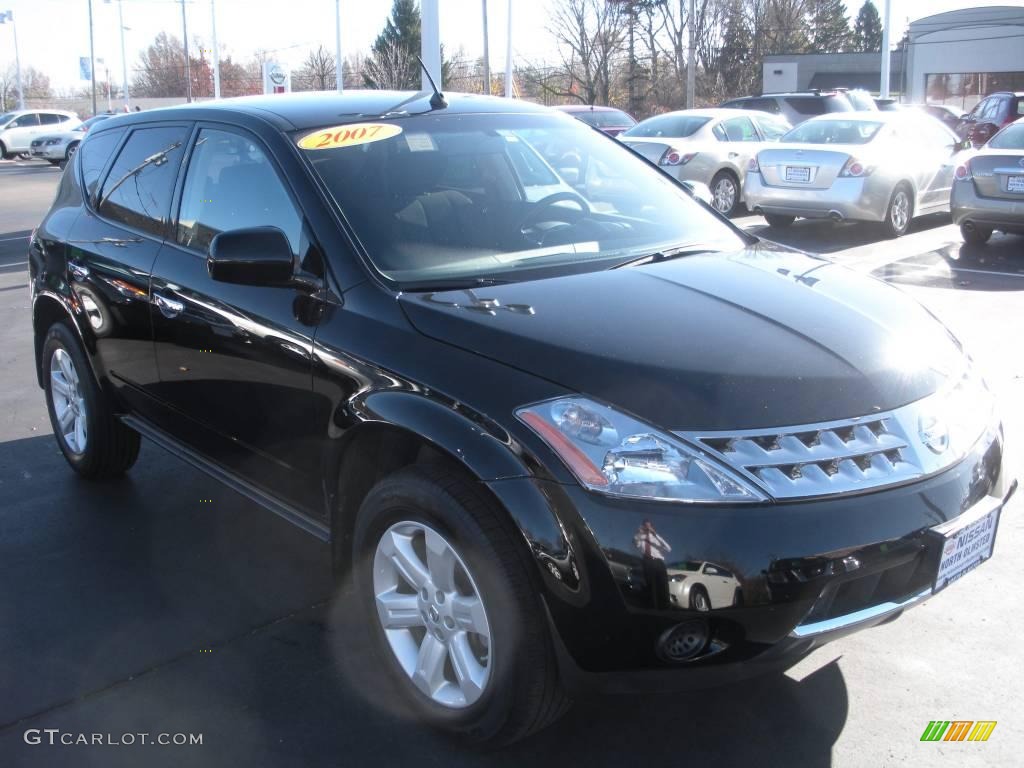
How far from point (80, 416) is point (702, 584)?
3.61m

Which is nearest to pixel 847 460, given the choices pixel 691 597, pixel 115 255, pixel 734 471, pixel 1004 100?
pixel 734 471

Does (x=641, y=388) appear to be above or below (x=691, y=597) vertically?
above

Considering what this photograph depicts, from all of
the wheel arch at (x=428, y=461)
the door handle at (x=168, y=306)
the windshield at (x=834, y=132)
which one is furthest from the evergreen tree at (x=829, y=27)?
the wheel arch at (x=428, y=461)

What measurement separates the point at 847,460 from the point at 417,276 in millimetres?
1371

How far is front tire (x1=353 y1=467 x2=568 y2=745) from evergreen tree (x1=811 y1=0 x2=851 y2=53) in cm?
6095

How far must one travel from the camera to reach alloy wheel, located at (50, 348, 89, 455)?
486cm

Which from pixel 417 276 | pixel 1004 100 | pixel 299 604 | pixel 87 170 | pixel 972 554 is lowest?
pixel 299 604

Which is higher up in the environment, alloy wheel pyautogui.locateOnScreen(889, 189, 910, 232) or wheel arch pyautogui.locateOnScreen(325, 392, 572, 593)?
alloy wheel pyautogui.locateOnScreen(889, 189, 910, 232)

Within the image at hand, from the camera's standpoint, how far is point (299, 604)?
3678mm

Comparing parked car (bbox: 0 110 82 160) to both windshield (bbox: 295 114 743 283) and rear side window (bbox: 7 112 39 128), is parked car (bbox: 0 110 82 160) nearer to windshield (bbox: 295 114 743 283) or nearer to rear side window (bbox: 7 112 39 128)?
rear side window (bbox: 7 112 39 128)

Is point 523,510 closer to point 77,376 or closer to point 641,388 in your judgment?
point 641,388

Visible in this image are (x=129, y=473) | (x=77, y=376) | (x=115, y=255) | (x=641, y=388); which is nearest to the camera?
(x=641, y=388)

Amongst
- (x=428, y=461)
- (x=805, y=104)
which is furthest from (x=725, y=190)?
(x=428, y=461)

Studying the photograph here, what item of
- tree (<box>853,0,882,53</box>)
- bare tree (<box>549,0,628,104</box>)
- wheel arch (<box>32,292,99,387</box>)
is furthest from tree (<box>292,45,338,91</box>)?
wheel arch (<box>32,292,99,387</box>)
